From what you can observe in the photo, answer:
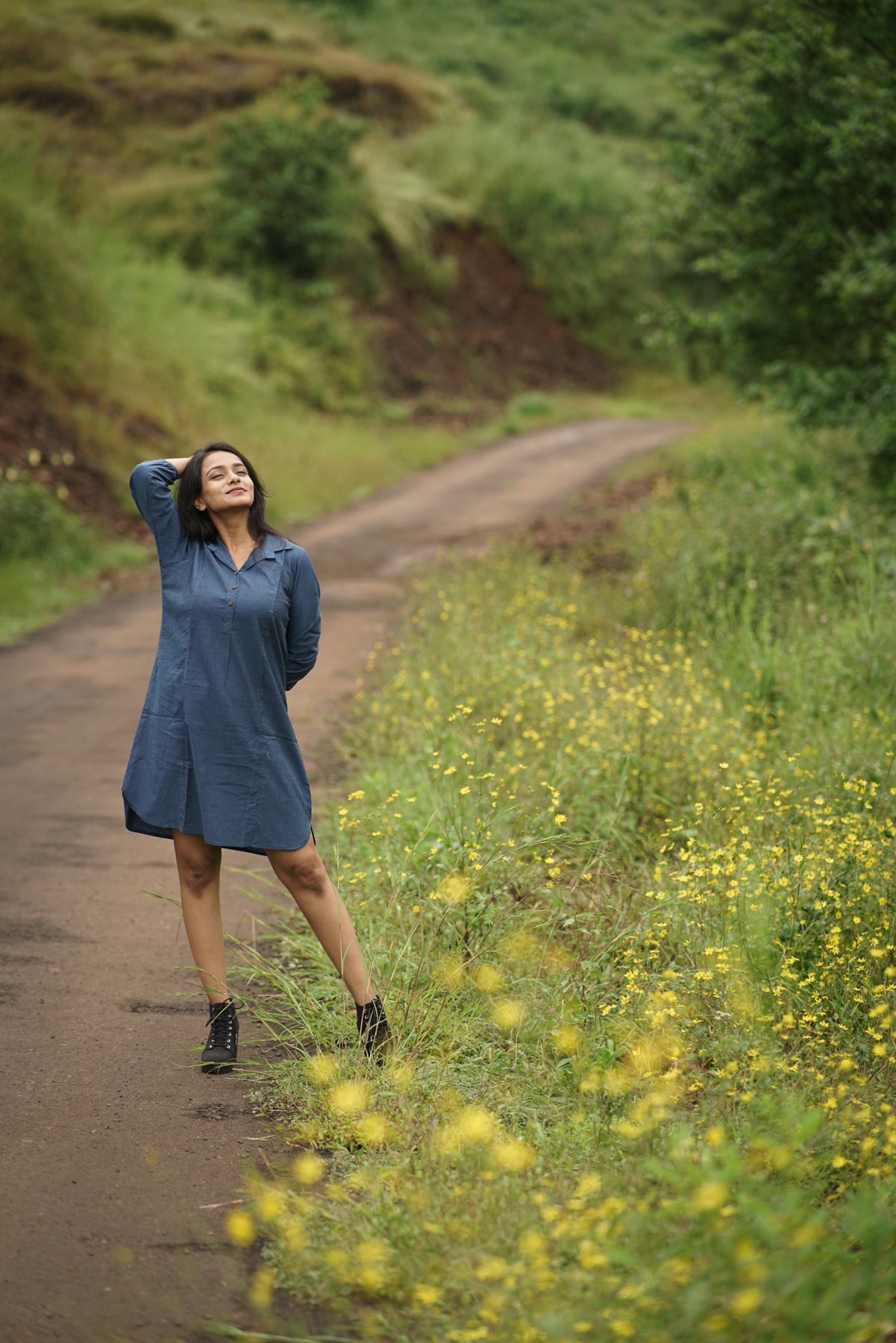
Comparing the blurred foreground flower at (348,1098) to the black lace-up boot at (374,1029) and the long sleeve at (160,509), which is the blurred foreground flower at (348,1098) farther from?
the long sleeve at (160,509)

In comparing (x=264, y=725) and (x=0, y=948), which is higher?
(x=264, y=725)

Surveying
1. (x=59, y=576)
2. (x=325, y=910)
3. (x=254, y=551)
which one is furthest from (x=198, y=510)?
(x=59, y=576)

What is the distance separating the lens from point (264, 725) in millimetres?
3617

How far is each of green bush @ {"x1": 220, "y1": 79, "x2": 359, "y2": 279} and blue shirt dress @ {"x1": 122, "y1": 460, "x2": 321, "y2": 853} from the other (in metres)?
18.2

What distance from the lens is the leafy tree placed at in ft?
28.6

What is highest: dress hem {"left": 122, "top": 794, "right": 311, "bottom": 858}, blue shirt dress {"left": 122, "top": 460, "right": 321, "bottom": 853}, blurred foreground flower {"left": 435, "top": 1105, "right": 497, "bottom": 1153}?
blue shirt dress {"left": 122, "top": 460, "right": 321, "bottom": 853}

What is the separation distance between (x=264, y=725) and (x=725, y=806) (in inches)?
87.5

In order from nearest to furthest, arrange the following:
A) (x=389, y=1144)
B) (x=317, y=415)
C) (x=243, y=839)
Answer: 1. (x=389, y=1144)
2. (x=243, y=839)
3. (x=317, y=415)

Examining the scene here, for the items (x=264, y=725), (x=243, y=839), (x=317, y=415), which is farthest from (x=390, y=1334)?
(x=317, y=415)

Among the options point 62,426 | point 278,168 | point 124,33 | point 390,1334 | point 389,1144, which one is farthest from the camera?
point 124,33

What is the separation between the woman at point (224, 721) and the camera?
3572 millimetres

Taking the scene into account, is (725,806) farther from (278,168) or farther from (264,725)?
(278,168)

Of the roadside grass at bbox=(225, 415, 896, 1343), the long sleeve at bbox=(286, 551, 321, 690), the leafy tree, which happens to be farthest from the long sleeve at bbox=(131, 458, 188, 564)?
the leafy tree

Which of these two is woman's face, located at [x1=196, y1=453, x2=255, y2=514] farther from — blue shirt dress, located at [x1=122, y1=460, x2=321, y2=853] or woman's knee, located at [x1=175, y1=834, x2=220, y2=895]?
woman's knee, located at [x1=175, y1=834, x2=220, y2=895]
